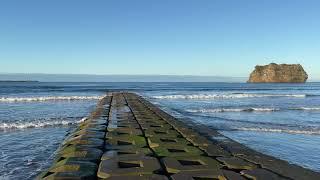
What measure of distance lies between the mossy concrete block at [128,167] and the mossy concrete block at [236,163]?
110 cm

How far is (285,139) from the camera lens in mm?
12703

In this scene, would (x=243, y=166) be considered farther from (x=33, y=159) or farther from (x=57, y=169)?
(x=33, y=159)

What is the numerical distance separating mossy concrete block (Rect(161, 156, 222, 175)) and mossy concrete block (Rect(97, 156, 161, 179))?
0.18m

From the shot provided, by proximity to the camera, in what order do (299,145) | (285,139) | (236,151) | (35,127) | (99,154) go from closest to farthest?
(99,154), (236,151), (299,145), (285,139), (35,127)

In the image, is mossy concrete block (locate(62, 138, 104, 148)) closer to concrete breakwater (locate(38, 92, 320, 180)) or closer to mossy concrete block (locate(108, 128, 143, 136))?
concrete breakwater (locate(38, 92, 320, 180))

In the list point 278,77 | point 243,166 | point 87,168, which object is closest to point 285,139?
point 243,166

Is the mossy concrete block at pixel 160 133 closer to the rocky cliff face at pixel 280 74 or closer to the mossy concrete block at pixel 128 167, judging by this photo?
the mossy concrete block at pixel 128 167

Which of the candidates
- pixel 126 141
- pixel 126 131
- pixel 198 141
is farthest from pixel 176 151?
pixel 126 131

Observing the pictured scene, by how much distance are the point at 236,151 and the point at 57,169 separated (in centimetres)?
340

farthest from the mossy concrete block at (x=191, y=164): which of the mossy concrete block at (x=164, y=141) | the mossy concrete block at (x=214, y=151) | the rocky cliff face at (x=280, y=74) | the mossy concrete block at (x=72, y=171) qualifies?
the rocky cliff face at (x=280, y=74)

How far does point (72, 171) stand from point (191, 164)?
1.84 m

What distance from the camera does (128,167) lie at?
5.71 meters

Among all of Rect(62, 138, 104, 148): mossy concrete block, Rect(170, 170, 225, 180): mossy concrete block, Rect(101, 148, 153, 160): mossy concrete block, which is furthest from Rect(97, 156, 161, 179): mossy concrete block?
Rect(62, 138, 104, 148): mossy concrete block

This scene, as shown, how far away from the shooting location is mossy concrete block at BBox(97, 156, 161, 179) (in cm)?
509
